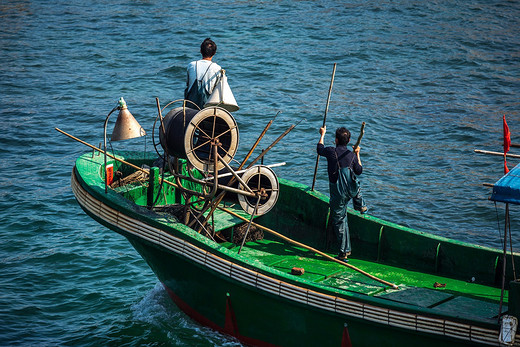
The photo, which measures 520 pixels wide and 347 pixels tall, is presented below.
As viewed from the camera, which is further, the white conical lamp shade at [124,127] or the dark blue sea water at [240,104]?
the dark blue sea water at [240,104]

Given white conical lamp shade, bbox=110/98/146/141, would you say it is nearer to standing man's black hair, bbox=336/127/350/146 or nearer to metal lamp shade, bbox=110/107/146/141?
metal lamp shade, bbox=110/107/146/141

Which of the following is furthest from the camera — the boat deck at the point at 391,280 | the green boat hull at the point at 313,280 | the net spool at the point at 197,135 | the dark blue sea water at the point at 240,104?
the dark blue sea water at the point at 240,104

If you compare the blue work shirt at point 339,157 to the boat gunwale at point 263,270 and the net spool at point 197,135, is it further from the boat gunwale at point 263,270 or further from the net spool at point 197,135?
the boat gunwale at point 263,270

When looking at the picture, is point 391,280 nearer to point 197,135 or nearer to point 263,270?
point 263,270

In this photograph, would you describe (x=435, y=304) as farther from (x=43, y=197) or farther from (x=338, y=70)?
(x=338, y=70)

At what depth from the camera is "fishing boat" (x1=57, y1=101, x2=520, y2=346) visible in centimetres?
669

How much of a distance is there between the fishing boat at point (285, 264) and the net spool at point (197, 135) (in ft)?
0.05

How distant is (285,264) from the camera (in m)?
8.27

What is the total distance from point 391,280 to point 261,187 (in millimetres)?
1807

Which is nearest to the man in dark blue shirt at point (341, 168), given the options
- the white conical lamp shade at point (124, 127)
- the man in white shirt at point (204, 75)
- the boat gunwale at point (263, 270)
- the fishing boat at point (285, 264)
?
the fishing boat at point (285, 264)

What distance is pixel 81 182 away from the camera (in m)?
8.59

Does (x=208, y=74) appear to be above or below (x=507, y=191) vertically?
above

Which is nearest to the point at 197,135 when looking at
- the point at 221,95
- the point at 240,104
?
the point at 221,95

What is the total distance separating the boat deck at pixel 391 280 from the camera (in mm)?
7102
